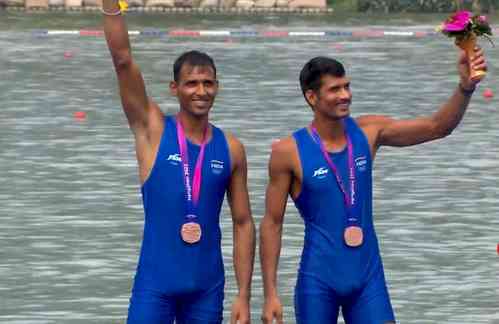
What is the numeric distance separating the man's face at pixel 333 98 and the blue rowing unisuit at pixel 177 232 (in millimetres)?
544

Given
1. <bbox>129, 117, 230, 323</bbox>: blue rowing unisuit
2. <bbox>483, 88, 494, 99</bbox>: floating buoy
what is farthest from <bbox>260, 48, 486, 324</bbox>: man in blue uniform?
<bbox>483, 88, 494, 99</bbox>: floating buoy

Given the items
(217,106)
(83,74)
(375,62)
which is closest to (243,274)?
(217,106)

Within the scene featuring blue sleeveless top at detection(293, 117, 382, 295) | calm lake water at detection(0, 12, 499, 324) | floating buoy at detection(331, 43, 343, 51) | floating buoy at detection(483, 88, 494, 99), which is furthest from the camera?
floating buoy at detection(331, 43, 343, 51)

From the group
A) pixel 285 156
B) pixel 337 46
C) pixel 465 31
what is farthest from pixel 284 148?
pixel 337 46

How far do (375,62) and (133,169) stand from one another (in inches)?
538

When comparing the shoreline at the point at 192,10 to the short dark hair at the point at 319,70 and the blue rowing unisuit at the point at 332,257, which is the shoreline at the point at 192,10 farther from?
the blue rowing unisuit at the point at 332,257

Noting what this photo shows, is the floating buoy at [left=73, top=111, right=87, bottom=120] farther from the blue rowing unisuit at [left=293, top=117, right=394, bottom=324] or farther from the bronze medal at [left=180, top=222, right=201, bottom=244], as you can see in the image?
the bronze medal at [left=180, top=222, right=201, bottom=244]

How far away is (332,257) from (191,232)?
713 millimetres

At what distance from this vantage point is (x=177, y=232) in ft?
28.4

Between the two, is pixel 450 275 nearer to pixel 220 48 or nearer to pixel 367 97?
pixel 367 97

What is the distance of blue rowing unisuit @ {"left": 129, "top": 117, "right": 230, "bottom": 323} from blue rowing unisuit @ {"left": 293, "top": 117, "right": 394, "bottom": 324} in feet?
1.39

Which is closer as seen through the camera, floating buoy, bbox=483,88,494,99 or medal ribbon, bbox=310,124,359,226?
medal ribbon, bbox=310,124,359,226

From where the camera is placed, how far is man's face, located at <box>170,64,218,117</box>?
8.71 meters

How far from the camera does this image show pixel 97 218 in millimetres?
16547
